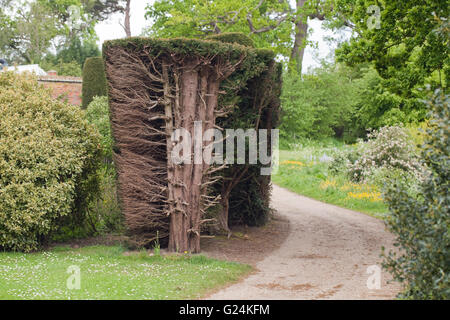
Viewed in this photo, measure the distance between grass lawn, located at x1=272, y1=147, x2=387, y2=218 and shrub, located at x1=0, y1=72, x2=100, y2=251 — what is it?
667 cm

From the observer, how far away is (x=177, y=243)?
28.4 ft

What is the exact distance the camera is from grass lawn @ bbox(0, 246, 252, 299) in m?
6.04

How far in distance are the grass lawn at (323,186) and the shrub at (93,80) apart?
26.0 feet

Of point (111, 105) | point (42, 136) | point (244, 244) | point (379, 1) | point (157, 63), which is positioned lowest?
point (244, 244)

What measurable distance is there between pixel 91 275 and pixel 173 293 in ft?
4.48

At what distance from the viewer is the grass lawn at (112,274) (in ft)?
19.8

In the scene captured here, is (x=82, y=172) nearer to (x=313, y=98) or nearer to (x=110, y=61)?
(x=110, y=61)

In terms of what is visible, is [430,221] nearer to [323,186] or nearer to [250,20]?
[323,186]

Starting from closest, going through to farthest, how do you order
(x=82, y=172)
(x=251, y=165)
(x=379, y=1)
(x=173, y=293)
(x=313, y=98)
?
(x=173, y=293) → (x=82, y=172) → (x=251, y=165) → (x=379, y=1) → (x=313, y=98)

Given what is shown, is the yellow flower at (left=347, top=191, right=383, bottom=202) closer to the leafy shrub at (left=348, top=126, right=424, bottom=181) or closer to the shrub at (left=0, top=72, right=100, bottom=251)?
the leafy shrub at (left=348, top=126, right=424, bottom=181)

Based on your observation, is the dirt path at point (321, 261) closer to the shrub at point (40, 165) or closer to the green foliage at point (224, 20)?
the shrub at point (40, 165)

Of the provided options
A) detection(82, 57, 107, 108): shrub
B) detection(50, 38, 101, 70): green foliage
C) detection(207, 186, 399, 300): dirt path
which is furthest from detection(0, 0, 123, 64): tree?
detection(207, 186, 399, 300): dirt path

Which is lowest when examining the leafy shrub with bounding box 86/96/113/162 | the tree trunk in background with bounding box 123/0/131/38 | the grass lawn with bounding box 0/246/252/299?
the grass lawn with bounding box 0/246/252/299
